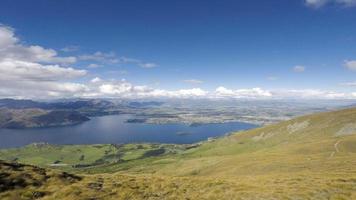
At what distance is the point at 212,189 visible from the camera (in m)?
39.3

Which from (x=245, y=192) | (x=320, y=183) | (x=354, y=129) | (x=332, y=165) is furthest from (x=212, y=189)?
(x=354, y=129)

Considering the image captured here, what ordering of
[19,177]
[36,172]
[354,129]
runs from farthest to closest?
[354,129]
[36,172]
[19,177]

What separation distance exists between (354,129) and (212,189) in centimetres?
14687

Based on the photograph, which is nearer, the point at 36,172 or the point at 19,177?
the point at 19,177

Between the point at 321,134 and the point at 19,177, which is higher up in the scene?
the point at 19,177

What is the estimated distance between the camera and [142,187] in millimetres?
37594

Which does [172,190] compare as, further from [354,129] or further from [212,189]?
[354,129]

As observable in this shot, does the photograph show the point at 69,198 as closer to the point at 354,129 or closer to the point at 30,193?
the point at 30,193

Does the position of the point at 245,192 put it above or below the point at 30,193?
below

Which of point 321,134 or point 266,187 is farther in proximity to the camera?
point 321,134

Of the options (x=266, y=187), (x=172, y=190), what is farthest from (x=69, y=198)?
(x=266, y=187)

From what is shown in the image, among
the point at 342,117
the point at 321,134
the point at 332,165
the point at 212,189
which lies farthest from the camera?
the point at 342,117

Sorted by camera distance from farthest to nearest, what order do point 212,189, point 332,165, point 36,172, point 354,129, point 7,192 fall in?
1. point 354,129
2. point 332,165
3. point 212,189
4. point 36,172
5. point 7,192

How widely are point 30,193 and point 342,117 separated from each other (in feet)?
621
